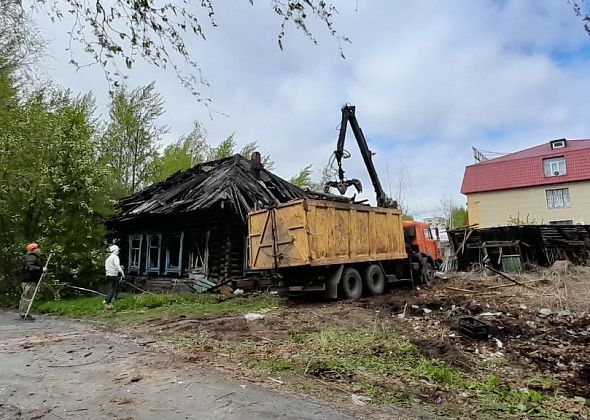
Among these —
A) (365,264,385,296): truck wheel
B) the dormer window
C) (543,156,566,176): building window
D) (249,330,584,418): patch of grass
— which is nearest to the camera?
(249,330,584,418): patch of grass

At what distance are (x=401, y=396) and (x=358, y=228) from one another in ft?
26.8

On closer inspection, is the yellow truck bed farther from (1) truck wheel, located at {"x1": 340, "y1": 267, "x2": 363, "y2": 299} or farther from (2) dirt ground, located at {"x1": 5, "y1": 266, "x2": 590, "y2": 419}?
(2) dirt ground, located at {"x1": 5, "y1": 266, "x2": 590, "y2": 419}

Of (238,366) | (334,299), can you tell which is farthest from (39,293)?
(238,366)

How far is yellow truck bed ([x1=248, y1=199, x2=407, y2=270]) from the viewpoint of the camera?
11266mm

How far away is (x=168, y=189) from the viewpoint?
2006cm

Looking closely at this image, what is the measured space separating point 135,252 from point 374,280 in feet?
37.1

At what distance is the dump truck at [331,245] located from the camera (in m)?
Result: 11.4

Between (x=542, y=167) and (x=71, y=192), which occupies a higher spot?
(x=542, y=167)

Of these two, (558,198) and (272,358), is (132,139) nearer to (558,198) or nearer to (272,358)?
(272,358)

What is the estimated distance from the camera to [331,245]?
38.7 feet

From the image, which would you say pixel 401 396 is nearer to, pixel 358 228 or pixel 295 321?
pixel 295 321

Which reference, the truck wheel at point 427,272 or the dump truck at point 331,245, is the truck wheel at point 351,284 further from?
the truck wheel at point 427,272

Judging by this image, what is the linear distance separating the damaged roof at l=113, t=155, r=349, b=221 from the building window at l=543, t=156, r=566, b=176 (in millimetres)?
26542

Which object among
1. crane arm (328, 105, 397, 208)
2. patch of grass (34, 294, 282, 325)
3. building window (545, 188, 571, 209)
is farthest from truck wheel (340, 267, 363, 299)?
building window (545, 188, 571, 209)
